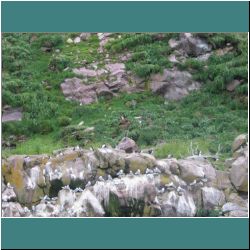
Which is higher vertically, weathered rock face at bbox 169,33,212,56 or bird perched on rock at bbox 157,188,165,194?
weathered rock face at bbox 169,33,212,56

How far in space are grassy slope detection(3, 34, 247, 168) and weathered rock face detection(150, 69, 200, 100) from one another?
6.9 inches

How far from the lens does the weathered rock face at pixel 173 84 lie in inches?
531

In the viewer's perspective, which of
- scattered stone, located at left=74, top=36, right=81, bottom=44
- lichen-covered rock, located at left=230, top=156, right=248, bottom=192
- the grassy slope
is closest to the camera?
lichen-covered rock, located at left=230, top=156, right=248, bottom=192

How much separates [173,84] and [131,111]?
1347mm

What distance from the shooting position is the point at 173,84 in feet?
44.9

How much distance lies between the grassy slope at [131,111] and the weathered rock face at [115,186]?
0.58 metres

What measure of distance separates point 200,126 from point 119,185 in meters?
2.69

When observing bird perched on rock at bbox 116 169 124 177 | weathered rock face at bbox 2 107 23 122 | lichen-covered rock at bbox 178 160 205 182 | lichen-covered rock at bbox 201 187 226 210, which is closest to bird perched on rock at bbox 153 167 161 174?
lichen-covered rock at bbox 178 160 205 182

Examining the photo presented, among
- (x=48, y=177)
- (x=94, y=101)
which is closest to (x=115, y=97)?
(x=94, y=101)

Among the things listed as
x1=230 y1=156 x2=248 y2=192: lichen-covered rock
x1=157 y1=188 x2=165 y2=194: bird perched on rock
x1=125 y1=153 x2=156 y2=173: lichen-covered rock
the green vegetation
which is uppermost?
the green vegetation

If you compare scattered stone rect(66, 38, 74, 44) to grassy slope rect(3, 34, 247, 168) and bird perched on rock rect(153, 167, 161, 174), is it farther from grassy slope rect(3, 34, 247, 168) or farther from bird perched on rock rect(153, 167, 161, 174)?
bird perched on rock rect(153, 167, 161, 174)

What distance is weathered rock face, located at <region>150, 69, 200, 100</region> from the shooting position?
44.2 feet

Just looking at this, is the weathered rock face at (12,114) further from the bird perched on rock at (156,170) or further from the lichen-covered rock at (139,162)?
the bird perched on rock at (156,170)

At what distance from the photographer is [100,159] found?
34.6 feet
